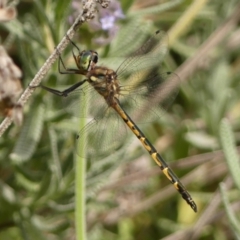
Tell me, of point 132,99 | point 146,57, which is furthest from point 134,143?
point 146,57

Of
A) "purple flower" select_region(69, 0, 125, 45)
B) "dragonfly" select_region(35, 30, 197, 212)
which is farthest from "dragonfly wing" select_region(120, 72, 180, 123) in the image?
"purple flower" select_region(69, 0, 125, 45)

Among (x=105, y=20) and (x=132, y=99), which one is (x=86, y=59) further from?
(x=132, y=99)

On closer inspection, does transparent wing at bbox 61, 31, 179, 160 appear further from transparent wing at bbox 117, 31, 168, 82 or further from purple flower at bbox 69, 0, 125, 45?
purple flower at bbox 69, 0, 125, 45

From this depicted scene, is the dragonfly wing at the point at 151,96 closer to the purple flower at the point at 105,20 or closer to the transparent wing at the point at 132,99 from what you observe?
the transparent wing at the point at 132,99

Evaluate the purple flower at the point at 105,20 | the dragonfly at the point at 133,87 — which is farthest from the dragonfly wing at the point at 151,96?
the purple flower at the point at 105,20

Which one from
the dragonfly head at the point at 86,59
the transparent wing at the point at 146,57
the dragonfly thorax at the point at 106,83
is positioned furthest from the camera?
the transparent wing at the point at 146,57

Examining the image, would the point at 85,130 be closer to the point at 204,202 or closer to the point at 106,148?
the point at 106,148
